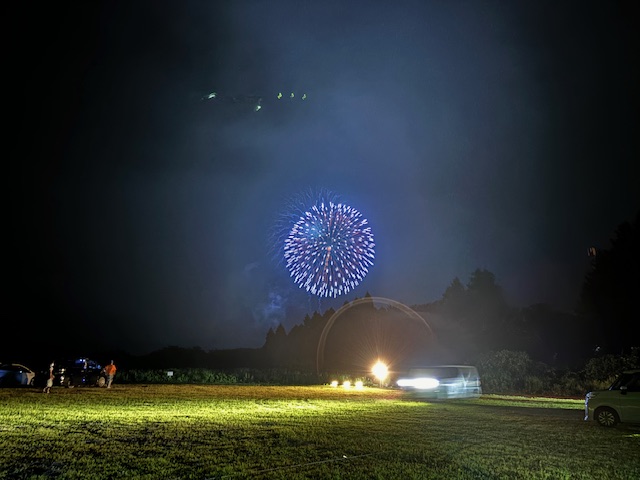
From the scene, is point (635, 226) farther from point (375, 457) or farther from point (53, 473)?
point (53, 473)

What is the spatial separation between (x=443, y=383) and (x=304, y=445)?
1548cm

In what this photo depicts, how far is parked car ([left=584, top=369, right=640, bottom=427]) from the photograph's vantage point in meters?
14.5

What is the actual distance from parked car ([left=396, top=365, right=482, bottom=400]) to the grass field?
6712mm

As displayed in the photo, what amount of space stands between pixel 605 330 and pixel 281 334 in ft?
365

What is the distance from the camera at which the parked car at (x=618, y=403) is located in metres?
14.5

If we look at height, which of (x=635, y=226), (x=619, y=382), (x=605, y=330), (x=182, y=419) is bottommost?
(x=182, y=419)

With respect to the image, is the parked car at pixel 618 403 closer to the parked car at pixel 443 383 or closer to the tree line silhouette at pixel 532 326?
Result: the parked car at pixel 443 383

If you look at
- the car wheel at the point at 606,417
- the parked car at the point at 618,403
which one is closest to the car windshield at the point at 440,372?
the parked car at the point at 618,403

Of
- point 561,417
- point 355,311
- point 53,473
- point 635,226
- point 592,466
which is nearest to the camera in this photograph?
point 53,473

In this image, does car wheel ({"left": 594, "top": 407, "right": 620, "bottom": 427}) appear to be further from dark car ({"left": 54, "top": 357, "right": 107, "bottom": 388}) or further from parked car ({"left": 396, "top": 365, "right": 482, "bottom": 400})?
dark car ({"left": 54, "top": 357, "right": 107, "bottom": 388})

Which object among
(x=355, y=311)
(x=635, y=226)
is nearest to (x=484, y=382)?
(x=635, y=226)

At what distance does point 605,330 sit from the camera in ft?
200

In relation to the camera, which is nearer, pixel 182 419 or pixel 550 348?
pixel 182 419

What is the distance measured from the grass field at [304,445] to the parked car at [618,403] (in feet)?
1.19
